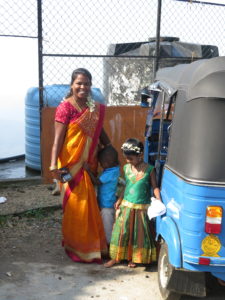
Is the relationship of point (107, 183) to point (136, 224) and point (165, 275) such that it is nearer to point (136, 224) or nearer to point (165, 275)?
point (136, 224)

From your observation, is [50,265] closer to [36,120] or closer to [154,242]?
[154,242]

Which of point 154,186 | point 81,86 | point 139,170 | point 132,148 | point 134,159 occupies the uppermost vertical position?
point 81,86

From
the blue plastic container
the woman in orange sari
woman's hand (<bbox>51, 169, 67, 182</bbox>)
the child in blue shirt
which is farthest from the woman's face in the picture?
the blue plastic container

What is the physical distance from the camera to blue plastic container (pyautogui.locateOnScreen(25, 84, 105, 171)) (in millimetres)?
5957

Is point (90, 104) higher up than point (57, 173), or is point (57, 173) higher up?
point (90, 104)

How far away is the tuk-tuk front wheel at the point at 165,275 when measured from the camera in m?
2.99

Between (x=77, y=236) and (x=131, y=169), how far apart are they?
837mm

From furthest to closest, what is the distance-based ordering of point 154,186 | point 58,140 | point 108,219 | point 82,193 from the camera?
1. point 108,219
2. point 82,193
3. point 58,140
4. point 154,186

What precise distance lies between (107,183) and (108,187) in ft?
0.14

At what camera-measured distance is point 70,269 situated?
3.74m

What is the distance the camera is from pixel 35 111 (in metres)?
6.53

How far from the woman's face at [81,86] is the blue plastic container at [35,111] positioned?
2.16 m

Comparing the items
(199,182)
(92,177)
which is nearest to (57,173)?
(92,177)

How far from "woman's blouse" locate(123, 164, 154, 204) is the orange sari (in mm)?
419
